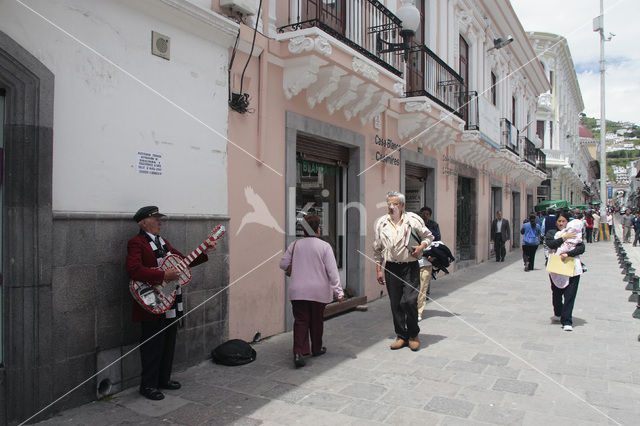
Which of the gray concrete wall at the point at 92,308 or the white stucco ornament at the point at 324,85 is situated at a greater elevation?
the white stucco ornament at the point at 324,85

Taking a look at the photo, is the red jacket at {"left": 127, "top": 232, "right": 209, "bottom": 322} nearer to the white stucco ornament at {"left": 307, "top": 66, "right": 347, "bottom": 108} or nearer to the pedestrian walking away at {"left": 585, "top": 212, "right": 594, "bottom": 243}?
the white stucco ornament at {"left": 307, "top": 66, "right": 347, "bottom": 108}

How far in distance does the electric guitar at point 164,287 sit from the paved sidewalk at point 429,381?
0.82m

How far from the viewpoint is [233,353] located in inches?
194

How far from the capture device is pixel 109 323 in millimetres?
4035

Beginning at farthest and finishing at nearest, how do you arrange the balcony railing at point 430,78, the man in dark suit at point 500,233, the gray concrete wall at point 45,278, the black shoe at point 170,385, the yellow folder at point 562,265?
the man in dark suit at point 500,233 → the balcony railing at point 430,78 → the yellow folder at point 562,265 → the black shoe at point 170,385 → the gray concrete wall at point 45,278

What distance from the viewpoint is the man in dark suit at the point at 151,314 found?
3.81m

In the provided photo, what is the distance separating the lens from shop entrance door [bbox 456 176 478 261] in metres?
14.8

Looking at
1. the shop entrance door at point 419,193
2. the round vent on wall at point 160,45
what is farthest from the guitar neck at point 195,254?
the shop entrance door at point 419,193

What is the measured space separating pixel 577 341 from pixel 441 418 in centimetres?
317

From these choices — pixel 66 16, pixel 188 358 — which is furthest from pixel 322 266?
pixel 66 16

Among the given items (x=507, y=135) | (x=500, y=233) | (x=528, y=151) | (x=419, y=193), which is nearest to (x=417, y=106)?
(x=419, y=193)

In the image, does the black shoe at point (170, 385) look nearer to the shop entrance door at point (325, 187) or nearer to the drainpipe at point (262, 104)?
the drainpipe at point (262, 104)

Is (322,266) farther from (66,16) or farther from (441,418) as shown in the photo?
(66,16)

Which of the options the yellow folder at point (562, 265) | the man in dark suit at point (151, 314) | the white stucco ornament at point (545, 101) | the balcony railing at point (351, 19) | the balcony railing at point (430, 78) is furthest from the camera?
the white stucco ornament at point (545, 101)
